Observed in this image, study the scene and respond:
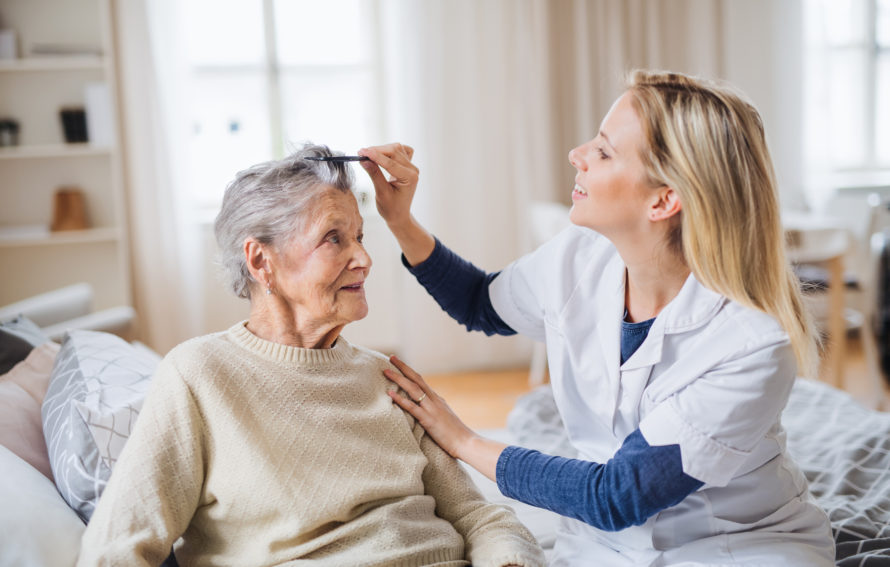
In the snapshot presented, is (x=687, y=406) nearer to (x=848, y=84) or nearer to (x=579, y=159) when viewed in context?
(x=579, y=159)

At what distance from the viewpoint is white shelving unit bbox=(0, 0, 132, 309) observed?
408cm

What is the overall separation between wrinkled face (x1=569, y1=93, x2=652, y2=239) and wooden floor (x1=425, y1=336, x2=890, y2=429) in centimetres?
235

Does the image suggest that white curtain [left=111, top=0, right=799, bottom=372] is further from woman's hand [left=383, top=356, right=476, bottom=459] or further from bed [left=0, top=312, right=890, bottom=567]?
woman's hand [left=383, top=356, right=476, bottom=459]

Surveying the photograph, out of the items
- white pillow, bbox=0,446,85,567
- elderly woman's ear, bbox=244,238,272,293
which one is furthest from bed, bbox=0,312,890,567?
elderly woman's ear, bbox=244,238,272,293

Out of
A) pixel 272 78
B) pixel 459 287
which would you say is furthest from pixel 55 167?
pixel 459 287

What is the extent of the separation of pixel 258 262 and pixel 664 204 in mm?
672

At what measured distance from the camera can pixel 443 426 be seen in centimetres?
143

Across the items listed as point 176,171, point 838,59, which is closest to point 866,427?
point 176,171

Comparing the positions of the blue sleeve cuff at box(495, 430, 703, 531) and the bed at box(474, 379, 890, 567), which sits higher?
the blue sleeve cuff at box(495, 430, 703, 531)

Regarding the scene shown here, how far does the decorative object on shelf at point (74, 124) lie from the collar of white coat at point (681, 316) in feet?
11.8

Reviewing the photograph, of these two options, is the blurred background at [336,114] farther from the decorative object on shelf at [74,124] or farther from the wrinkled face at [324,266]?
the wrinkled face at [324,266]

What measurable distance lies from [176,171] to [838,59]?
4.01 m

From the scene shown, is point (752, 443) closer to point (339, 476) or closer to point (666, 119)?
point (666, 119)

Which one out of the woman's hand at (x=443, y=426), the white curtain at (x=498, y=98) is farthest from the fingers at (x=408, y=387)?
the white curtain at (x=498, y=98)
